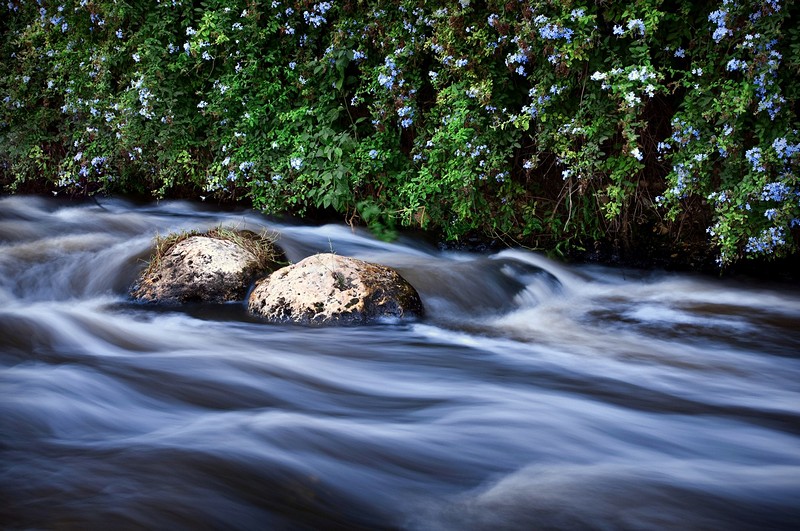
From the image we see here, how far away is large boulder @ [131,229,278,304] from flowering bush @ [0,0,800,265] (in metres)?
1.19

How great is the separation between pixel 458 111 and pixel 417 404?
265cm

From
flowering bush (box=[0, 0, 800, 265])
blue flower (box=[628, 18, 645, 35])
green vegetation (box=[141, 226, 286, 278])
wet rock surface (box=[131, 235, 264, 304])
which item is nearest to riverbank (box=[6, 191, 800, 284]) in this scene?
flowering bush (box=[0, 0, 800, 265])

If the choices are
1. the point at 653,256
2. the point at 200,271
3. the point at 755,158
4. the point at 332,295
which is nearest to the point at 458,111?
the point at 653,256

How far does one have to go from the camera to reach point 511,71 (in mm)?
5133

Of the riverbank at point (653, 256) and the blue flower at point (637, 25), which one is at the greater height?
the blue flower at point (637, 25)

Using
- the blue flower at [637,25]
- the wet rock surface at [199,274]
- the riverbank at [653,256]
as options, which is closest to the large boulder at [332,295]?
the wet rock surface at [199,274]

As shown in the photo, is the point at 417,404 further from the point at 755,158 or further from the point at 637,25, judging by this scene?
→ the point at 637,25

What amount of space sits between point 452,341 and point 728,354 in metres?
1.33

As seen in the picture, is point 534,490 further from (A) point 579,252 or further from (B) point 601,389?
(A) point 579,252

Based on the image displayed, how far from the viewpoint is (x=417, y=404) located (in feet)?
10.7

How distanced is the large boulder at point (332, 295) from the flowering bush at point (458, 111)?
1.30 metres

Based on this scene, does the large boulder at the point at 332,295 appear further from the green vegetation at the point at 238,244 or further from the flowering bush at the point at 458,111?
the flowering bush at the point at 458,111

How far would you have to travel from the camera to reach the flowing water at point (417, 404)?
2205 mm

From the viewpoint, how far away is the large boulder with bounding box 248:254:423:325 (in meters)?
4.32
